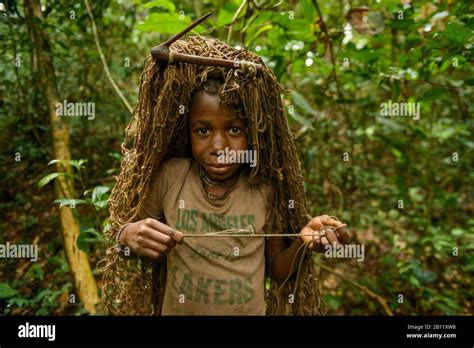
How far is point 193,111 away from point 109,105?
2.12 meters

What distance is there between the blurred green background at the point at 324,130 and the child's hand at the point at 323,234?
2.88 ft

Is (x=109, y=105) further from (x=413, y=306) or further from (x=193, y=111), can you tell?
(x=413, y=306)

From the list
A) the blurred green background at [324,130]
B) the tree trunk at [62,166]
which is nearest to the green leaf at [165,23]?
the blurred green background at [324,130]

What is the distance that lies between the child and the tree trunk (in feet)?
2.45

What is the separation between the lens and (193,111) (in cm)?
138

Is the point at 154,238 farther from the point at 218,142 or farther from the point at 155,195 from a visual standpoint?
the point at 218,142

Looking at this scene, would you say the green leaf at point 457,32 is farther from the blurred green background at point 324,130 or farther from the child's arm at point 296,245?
the child's arm at point 296,245

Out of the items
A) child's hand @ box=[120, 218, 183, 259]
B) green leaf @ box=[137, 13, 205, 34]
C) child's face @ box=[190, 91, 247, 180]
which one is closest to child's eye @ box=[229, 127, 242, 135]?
child's face @ box=[190, 91, 247, 180]

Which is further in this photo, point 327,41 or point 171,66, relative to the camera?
point 327,41

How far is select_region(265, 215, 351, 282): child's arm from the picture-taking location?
1263mm

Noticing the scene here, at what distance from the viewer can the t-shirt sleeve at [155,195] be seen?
1441 mm
